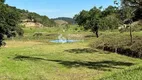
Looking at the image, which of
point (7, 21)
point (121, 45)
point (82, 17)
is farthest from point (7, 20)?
point (82, 17)

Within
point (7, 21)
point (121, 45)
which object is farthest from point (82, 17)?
point (121, 45)

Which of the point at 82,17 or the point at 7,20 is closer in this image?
the point at 7,20

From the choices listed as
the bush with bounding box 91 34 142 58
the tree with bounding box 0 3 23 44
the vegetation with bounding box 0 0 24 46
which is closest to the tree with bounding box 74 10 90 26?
the vegetation with bounding box 0 0 24 46

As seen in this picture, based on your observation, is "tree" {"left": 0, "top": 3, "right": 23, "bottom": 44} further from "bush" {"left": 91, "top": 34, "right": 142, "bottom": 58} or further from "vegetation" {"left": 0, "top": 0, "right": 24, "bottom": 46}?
"bush" {"left": 91, "top": 34, "right": 142, "bottom": 58}

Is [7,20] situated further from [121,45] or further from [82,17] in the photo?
[82,17]

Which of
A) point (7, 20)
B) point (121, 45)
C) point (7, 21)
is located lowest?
point (121, 45)

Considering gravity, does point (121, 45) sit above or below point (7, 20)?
below

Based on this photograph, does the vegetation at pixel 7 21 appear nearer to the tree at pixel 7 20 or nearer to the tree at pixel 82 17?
the tree at pixel 7 20

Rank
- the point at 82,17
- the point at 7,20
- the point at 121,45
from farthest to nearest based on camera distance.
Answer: the point at 82,17 → the point at 7,20 → the point at 121,45

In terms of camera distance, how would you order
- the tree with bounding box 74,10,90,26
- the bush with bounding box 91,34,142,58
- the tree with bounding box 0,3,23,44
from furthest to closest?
the tree with bounding box 74,10,90,26 → the tree with bounding box 0,3,23,44 → the bush with bounding box 91,34,142,58

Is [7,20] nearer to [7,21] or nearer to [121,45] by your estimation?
[7,21]

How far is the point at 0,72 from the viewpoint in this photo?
A: 22.5 metres

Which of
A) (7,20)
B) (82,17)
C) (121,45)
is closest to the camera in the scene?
(121,45)

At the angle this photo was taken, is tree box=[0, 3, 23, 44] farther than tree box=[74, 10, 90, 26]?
No
